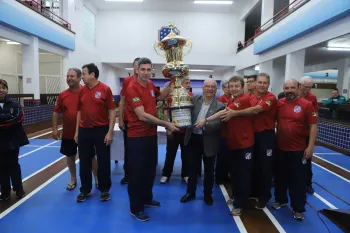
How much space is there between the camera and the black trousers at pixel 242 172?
238 cm

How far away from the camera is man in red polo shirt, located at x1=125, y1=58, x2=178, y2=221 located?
2.20 m

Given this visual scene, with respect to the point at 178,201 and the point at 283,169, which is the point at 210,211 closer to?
the point at 178,201

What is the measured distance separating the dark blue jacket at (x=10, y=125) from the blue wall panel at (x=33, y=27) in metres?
5.24

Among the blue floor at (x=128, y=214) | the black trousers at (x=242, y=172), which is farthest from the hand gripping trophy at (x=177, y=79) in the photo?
the blue floor at (x=128, y=214)

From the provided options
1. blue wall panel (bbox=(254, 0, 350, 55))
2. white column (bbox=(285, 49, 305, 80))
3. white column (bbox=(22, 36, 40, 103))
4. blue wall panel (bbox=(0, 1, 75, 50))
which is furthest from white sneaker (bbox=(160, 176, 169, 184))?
white column (bbox=(22, 36, 40, 103))

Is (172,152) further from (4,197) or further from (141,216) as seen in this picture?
(4,197)

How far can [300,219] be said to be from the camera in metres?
2.40

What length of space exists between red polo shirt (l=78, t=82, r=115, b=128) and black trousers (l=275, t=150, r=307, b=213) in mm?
1859

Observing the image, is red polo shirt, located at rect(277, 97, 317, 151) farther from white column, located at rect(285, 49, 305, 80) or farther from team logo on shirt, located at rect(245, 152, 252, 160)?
white column, located at rect(285, 49, 305, 80)

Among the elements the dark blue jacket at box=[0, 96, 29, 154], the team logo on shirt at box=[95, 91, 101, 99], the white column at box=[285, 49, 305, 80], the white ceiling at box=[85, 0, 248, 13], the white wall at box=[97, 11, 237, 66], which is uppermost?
the white ceiling at box=[85, 0, 248, 13]

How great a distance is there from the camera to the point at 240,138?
7.74 ft

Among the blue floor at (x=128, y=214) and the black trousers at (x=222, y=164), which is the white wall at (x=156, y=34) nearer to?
the black trousers at (x=222, y=164)

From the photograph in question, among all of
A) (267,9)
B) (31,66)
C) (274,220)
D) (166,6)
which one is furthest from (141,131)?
(166,6)

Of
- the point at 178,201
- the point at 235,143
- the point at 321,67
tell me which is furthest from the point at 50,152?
the point at 321,67
